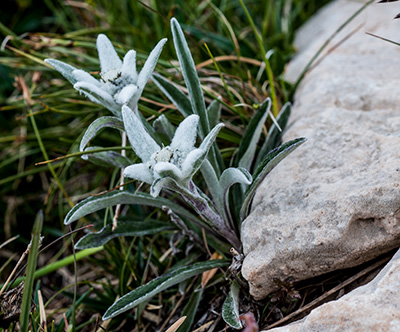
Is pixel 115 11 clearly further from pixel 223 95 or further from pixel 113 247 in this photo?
pixel 113 247

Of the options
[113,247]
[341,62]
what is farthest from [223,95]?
[113,247]

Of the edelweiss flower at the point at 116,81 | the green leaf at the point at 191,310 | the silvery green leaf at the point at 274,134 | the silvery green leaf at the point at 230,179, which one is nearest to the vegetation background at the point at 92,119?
the green leaf at the point at 191,310

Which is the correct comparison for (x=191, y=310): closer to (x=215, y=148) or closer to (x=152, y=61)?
(x=215, y=148)

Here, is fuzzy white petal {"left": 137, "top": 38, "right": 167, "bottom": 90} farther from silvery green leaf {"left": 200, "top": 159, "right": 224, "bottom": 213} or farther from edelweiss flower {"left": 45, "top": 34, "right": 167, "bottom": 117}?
silvery green leaf {"left": 200, "top": 159, "right": 224, "bottom": 213}

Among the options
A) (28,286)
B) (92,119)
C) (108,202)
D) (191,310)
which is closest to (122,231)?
(108,202)

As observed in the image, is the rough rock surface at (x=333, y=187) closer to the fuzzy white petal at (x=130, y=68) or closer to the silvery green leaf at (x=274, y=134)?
the silvery green leaf at (x=274, y=134)

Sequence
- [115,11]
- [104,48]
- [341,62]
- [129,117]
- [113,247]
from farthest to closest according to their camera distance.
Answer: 1. [115,11]
2. [341,62]
3. [113,247]
4. [104,48]
5. [129,117]

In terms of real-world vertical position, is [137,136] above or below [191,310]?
above
